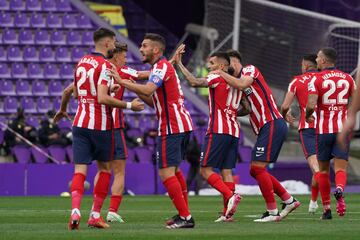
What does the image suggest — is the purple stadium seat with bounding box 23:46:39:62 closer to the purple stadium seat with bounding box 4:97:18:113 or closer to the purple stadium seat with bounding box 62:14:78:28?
the purple stadium seat with bounding box 62:14:78:28

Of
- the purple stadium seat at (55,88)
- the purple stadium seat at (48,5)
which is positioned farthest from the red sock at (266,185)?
the purple stadium seat at (48,5)

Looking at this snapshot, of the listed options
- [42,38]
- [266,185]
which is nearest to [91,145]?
[266,185]

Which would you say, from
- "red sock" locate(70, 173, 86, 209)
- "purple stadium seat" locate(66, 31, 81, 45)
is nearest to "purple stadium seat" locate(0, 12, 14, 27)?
"purple stadium seat" locate(66, 31, 81, 45)

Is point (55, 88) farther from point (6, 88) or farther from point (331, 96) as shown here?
point (331, 96)

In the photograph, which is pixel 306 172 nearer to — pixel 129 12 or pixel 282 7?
pixel 282 7

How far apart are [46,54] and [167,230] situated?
21.0 m

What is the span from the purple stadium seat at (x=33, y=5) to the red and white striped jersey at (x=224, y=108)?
19.6 meters

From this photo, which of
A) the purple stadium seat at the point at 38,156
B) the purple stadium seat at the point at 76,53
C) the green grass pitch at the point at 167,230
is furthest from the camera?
the purple stadium seat at the point at 76,53

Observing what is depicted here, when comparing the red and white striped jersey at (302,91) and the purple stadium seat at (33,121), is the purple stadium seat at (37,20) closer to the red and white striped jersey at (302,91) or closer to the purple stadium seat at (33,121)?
the purple stadium seat at (33,121)

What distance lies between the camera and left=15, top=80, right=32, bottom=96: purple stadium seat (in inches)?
1228

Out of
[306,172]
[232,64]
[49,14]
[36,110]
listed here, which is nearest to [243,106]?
[232,64]

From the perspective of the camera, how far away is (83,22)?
33062 millimetres

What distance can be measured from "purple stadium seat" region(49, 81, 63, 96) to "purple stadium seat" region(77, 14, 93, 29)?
93.3 inches

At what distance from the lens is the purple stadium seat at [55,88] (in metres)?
31.3
